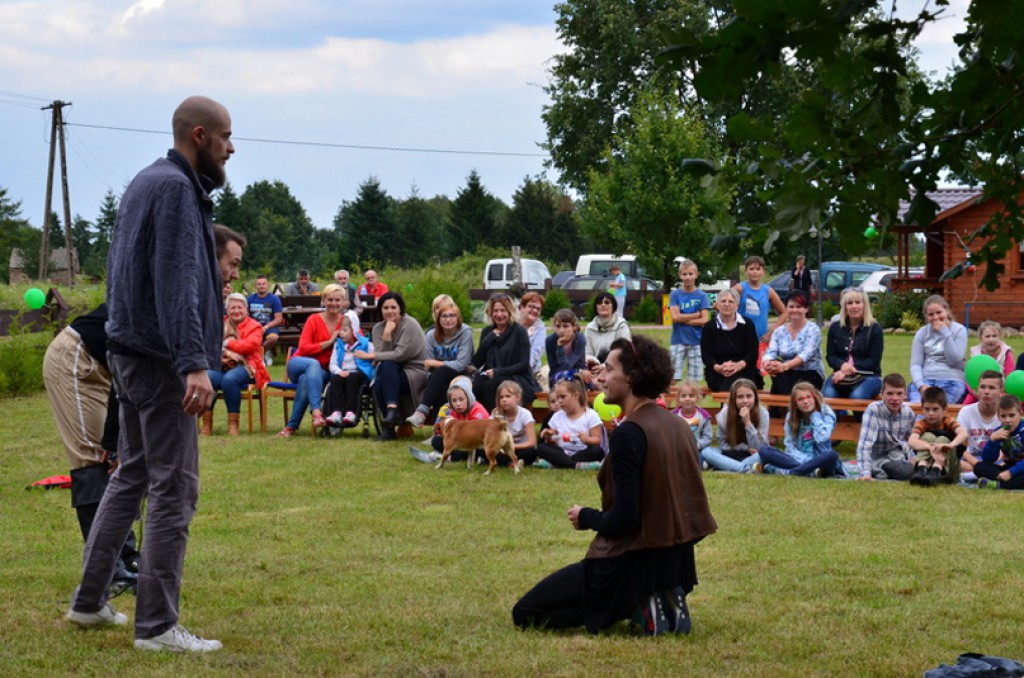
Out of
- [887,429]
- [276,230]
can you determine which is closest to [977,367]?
[887,429]

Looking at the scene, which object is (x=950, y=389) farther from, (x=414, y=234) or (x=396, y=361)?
(x=414, y=234)

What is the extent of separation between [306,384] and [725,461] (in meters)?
5.00

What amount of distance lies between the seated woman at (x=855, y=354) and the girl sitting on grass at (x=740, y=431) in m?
1.27

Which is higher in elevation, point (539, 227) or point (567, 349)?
point (539, 227)

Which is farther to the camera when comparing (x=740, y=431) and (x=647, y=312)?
(x=647, y=312)

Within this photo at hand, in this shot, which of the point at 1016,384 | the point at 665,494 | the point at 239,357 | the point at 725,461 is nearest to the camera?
the point at 665,494

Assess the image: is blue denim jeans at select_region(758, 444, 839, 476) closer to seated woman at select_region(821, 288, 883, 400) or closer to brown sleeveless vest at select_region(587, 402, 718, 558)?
seated woman at select_region(821, 288, 883, 400)

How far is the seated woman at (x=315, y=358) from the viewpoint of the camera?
14.4m

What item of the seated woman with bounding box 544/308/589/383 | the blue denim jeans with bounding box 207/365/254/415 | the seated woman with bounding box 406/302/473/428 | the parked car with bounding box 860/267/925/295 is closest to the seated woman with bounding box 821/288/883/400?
the seated woman with bounding box 544/308/589/383

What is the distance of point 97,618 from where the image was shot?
5.70 meters

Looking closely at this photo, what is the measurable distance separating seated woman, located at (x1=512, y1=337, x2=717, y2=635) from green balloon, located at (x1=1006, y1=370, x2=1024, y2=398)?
7141mm

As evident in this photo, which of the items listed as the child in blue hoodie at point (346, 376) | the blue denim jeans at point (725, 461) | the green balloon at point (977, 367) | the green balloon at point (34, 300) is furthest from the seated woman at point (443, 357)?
the green balloon at point (34, 300)

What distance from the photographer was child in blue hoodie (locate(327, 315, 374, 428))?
14.2 m

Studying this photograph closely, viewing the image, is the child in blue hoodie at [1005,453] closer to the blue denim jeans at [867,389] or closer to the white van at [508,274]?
the blue denim jeans at [867,389]
